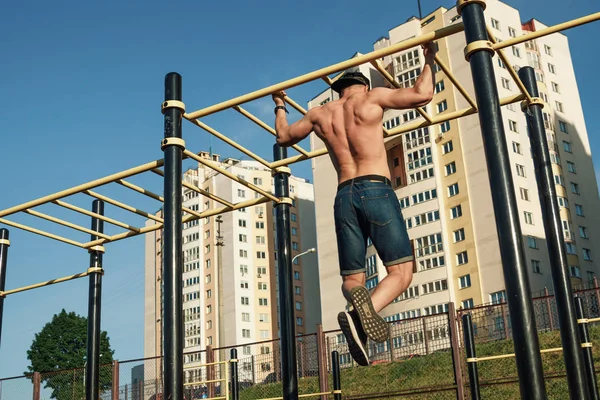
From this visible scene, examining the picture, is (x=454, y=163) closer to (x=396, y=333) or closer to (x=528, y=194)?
(x=528, y=194)

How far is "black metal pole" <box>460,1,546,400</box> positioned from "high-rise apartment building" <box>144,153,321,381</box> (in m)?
64.5

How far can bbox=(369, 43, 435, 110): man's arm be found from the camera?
477 centimetres

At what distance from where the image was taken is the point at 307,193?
268ft

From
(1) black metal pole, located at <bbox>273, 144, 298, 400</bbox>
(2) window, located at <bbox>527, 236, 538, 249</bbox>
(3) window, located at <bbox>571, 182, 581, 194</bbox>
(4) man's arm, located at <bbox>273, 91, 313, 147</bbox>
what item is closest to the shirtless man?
(4) man's arm, located at <bbox>273, 91, 313, 147</bbox>

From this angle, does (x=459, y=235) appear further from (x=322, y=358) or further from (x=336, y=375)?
(x=336, y=375)

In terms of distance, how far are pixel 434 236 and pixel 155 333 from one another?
42.7 meters

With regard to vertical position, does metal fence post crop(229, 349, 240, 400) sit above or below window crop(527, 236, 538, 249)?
below

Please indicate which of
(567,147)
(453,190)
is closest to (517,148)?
(453,190)

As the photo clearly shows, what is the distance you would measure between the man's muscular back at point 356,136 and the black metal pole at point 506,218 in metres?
0.72

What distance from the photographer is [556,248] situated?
24.0ft

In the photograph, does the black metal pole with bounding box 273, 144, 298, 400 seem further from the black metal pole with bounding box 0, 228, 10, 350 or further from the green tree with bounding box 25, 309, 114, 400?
the green tree with bounding box 25, 309, 114, 400

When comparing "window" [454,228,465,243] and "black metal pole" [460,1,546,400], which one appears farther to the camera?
"window" [454,228,465,243]

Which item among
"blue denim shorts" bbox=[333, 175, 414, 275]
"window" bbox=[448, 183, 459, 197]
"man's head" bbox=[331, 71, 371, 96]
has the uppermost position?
"window" bbox=[448, 183, 459, 197]

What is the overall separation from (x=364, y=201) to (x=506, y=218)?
3.04 ft
